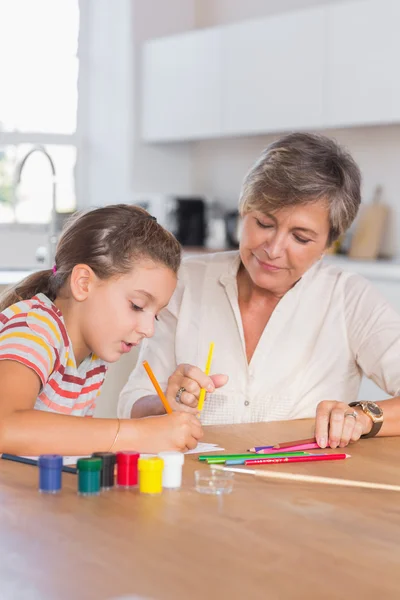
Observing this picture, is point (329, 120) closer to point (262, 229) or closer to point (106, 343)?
point (262, 229)

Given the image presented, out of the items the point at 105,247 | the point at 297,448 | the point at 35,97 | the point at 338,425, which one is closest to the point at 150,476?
Result: the point at 297,448

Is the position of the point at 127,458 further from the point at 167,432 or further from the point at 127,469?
the point at 167,432

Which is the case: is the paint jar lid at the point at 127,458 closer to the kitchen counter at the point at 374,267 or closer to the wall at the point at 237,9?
the kitchen counter at the point at 374,267

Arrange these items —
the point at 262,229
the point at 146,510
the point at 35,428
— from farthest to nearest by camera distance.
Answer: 1. the point at 262,229
2. the point at 35,428
3. the point at 146,510

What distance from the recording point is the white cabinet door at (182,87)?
555 centimetres

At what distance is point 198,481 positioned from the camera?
55.0 inches

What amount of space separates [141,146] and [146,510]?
499 centimetres

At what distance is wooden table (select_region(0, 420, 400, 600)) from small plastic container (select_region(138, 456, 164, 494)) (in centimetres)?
2

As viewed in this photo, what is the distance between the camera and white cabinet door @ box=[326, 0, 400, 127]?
4387 millimetres

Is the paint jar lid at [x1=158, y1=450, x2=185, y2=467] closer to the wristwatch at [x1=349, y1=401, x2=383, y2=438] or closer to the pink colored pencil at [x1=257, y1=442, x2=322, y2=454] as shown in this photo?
the pink colored pencil at [x1=257, y1=442, x2=322, y2=454]

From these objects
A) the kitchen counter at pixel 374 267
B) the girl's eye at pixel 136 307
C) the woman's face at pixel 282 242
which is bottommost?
the kitchen counter at pixel 374 267

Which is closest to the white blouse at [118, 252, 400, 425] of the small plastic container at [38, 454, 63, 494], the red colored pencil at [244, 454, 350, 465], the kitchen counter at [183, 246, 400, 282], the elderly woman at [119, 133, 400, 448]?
the elderly woman at [119, 133, 400, 448]

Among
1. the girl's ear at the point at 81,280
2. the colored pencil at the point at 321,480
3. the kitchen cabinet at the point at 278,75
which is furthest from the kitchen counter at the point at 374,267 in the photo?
the colored pencil at the point at 321,480

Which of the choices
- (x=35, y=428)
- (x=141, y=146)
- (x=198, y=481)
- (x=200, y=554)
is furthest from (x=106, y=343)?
(x=141, y=146)
